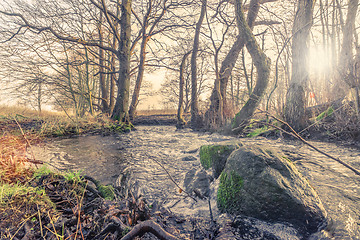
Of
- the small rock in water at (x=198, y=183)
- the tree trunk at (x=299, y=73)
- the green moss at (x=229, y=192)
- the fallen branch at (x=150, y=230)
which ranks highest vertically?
the tree trunk at (x=299, y=73)

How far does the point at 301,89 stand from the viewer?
5.63 metres

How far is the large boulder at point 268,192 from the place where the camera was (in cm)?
172

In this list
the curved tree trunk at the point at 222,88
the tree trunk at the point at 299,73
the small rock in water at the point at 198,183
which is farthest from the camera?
the curved tree trunk at the point at 222,88

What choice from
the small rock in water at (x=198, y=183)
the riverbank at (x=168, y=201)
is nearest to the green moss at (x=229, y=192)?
the riverbank at (x=168, y=201)

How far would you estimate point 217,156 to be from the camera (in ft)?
9.82

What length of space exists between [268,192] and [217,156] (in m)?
1.21

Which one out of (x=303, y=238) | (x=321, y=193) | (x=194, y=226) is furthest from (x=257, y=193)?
(x=321, y=193)

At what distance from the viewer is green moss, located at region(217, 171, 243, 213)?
1.98 m

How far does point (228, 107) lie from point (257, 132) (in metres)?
2.81

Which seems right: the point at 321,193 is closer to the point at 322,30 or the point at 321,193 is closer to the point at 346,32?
the point at 346,32

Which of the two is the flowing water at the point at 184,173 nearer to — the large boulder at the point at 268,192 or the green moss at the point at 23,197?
the large boulder at the point at 268,192

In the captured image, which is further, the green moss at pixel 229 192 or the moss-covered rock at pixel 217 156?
the moss-covered rock at pixel 217 156

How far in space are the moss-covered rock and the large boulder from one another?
0.64 meters

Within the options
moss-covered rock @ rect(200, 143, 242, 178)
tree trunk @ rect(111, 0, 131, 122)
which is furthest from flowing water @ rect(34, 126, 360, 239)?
→ tree trunk @ rect(111, 0, 131, 122)
